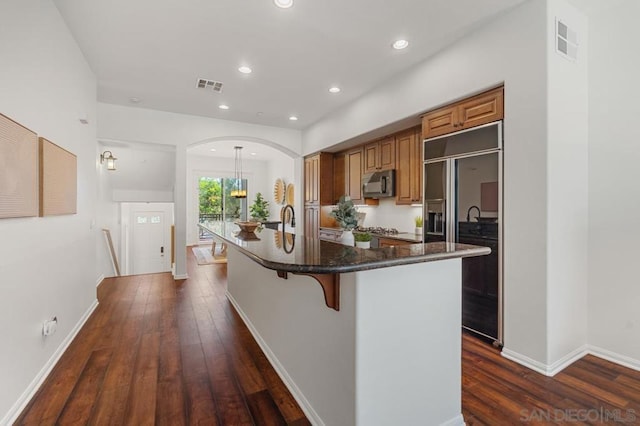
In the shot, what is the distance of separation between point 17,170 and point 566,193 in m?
3.99

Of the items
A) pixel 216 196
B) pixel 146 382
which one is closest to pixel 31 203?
pixel 146 382

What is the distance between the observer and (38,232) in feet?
7.16

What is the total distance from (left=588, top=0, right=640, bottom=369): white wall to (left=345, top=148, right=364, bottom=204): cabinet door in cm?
298

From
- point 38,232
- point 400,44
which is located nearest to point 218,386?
point 38,232

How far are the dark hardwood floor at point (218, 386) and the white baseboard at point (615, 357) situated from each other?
80 millimetres

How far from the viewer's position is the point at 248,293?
3.10 meters

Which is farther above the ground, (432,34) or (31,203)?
(432,34)

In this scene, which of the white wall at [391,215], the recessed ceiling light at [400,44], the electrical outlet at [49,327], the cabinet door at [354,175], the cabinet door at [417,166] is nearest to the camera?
the electrical outlet at [49,327]

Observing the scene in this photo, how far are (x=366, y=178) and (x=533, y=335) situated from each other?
3.02m

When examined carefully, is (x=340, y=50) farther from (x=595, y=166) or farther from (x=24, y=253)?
(x=24, y=253)

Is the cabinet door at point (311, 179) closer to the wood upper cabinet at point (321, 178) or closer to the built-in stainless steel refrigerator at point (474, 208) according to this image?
the wood upper cabinet at point (321, 178)

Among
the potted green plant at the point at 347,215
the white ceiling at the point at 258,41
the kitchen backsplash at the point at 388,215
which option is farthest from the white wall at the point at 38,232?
the kitchen backsplash at the point at 388,215

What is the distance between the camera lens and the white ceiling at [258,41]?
2.46m

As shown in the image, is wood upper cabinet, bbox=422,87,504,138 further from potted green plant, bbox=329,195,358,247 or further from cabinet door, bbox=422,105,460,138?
potted green plant, bbox=329,195,358,247
